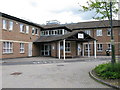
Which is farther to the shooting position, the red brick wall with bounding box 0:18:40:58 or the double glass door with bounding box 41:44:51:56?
the double glass door with bounding box 41:44:51:56

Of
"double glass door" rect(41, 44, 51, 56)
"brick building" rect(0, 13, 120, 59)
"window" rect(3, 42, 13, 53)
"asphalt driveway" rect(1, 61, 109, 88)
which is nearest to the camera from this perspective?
"asphalt driveway" rect(1, 61, 109, 88)

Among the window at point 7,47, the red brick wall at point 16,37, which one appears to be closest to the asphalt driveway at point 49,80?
the window at point 7,47

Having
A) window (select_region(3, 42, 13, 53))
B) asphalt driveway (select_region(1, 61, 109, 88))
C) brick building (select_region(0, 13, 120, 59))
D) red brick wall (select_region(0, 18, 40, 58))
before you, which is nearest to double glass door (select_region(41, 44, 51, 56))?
brick building (select_region(0, 13, 120, 59))

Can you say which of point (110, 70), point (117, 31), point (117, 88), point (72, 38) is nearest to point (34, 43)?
point (72, 38)

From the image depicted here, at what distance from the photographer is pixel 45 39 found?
26.7 m

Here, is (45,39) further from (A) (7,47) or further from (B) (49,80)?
(B) (49,80)

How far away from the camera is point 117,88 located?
19.1 ft

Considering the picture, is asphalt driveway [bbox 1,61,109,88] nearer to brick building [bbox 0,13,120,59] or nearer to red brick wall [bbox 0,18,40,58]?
brick building [bbox 0,13,120,59]

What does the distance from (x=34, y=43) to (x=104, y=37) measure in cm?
1619

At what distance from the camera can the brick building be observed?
809 inches

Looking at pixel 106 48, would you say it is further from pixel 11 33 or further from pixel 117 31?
pixel 11 33

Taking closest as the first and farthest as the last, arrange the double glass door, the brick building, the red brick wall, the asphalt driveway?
the asphalt driveway, the red brick wall, the brick building, the double glass door

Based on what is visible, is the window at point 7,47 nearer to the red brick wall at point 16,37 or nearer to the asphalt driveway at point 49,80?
the red brick wall at point 16,37

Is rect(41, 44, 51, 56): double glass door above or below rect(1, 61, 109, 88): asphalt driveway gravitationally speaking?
above
